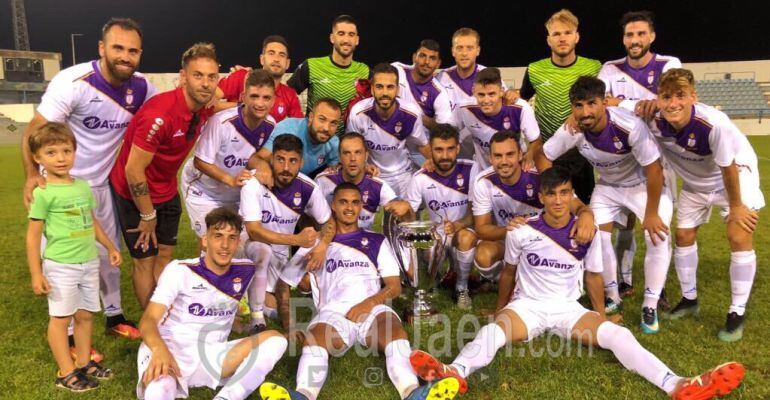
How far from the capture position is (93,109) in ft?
12.0

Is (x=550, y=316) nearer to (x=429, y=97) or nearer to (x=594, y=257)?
(x=594, y=257)

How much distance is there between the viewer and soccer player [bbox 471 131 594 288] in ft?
13.7

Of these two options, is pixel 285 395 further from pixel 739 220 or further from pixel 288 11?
pixel 288 11

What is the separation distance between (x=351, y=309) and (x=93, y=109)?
2.08m

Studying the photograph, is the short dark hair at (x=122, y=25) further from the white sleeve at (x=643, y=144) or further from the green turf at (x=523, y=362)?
the white sleeve at (x=643, y=144)

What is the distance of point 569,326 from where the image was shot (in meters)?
3.39

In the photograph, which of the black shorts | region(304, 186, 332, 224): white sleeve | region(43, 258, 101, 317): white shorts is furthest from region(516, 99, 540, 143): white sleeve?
region(43, 258, 101, 317): white shorts

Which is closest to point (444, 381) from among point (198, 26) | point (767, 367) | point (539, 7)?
point (767, 367)

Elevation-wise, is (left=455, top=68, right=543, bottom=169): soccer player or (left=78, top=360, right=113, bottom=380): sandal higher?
(left=455, top=68, right=543, bottom=169): soccer player

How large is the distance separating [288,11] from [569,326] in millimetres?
33485

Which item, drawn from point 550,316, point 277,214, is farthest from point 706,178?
point 277,214

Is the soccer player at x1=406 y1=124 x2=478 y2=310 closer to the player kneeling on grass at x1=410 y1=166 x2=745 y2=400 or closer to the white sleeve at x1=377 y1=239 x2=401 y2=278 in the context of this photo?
the player kneeling on grass at x1=410 y1=166 x2=745 y2=400

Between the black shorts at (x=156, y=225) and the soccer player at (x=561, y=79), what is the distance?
3228 mm

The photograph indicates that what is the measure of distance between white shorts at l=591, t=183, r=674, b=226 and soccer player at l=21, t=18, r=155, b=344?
3292 mm
